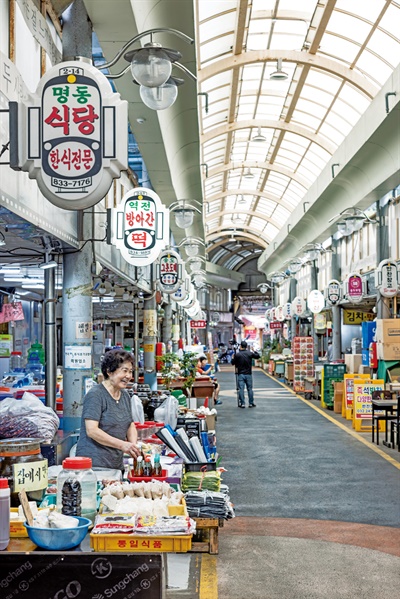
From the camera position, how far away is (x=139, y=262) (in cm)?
1075

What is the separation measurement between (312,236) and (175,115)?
586 inches

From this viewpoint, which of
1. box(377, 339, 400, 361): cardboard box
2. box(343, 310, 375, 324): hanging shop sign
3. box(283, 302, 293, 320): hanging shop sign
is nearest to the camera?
box(377, 339, 400, 361): cardboard box

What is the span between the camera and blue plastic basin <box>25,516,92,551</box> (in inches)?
134

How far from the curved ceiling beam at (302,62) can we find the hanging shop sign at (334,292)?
Result: 7.92 metres

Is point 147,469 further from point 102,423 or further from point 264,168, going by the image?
point 264,168

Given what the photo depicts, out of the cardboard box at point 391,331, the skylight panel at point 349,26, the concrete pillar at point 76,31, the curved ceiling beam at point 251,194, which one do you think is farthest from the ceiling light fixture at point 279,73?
the curved ceiling beam at point 251,194

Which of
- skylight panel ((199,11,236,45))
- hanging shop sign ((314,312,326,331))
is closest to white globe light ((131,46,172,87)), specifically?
skylight panel ((199,11,236,45))

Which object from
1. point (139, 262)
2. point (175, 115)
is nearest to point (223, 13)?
point (175, 115)

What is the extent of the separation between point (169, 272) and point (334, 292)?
717 cm

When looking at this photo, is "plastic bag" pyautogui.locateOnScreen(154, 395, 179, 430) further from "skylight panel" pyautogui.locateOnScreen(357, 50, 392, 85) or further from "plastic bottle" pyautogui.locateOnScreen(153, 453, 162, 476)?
"skylight panel" pyautogui.locateOnScreen(357, 50, 392, 85)

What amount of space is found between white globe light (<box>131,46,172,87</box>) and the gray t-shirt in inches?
98.0

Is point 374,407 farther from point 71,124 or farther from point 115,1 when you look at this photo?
point 71,124

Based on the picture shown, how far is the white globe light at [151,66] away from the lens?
600 centimetres

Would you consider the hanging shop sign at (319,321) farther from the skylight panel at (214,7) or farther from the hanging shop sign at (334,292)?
the skylight panel at (214,7)
